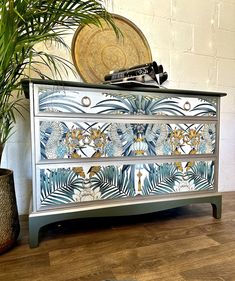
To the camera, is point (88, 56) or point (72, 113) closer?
point (72, 113)

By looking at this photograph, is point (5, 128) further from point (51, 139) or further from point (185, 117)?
point (185, 117)

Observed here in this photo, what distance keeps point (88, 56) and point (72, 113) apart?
716 millimetres

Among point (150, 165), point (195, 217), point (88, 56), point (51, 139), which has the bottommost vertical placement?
point (195, 217)

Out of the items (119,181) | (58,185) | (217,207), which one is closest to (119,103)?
(119,181)

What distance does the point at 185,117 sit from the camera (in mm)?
1305

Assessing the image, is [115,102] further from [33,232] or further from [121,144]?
[33,232]

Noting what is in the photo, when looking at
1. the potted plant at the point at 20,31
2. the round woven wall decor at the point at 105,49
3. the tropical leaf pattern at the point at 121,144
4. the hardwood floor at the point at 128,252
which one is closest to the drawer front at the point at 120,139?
the tropical leaf pattern at the point at 121,144

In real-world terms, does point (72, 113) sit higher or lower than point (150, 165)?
higher

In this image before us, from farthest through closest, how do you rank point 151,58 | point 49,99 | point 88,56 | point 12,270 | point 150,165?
1. point 151,58
2. point 88,56
3. point 150,165
4. point 49,99
5. point 12,270

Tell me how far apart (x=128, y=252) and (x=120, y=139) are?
0.57 meters

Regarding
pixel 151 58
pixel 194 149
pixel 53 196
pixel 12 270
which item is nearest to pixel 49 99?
pixel 53 196

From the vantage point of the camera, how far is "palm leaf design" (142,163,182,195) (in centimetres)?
125

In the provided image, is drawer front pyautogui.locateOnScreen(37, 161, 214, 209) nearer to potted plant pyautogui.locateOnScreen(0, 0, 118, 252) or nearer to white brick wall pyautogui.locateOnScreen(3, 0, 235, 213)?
potted plant pyautogui.locateOnScreen(0, 0, 118, 252)

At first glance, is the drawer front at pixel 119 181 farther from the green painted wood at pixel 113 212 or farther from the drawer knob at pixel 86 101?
the drawer knob at pixel 86 101
